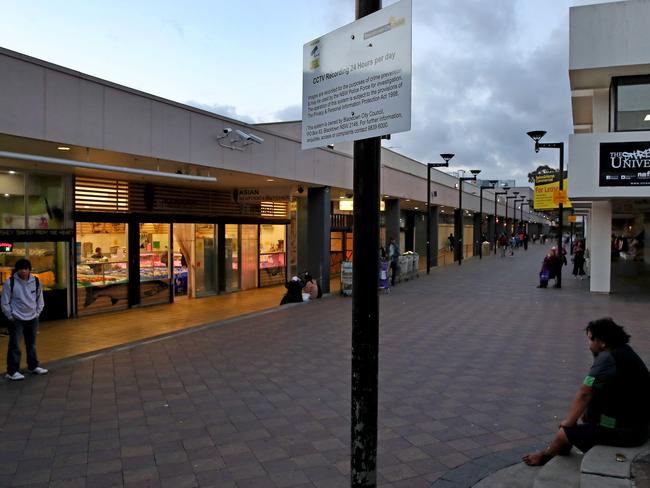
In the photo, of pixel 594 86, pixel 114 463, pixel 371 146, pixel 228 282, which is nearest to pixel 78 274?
pixel 228 282

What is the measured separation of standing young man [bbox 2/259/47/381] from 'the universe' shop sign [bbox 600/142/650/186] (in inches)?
538

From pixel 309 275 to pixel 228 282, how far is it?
11.5 feet

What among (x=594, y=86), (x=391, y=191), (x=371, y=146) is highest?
(x=594, y=86)

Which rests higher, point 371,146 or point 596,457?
point 371,146

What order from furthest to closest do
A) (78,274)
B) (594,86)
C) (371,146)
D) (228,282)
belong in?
(228,282) < (594,86) < (78,274) < (371,146)

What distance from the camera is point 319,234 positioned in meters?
16.0

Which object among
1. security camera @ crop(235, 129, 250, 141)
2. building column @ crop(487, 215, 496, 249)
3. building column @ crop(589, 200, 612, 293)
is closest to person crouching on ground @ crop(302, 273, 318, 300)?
security camera @ crop(235, 129, 250, 141)

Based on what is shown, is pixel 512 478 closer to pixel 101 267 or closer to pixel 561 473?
pixel 561 473

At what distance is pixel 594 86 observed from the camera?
1534cm

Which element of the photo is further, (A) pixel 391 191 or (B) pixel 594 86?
(A) pixel 391 191

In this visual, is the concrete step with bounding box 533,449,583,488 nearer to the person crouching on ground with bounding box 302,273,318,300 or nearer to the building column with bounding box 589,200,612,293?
the person crouching on ground with bounding box 302,273,318,300

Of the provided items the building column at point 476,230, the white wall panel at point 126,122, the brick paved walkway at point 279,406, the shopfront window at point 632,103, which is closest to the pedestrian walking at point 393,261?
the shopfront window at point 632,103

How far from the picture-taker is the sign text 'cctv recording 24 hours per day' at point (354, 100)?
105 inches

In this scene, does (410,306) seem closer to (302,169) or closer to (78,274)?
(302,169)
